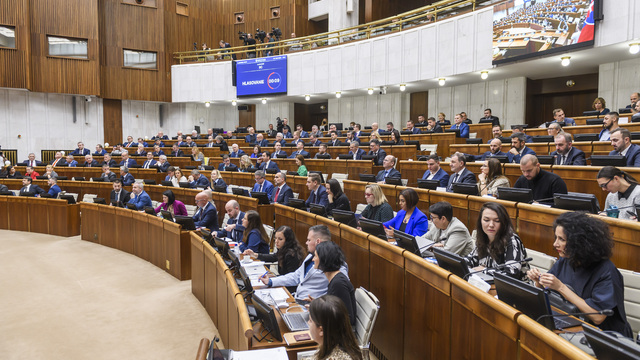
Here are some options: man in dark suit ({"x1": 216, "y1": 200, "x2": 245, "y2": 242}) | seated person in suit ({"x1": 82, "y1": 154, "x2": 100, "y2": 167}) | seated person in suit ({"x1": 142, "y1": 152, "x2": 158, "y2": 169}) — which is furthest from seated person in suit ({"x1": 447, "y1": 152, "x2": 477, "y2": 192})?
seated person in suit ({"x1": 82, "y1": 154, "x2": 100, "y2": 167})

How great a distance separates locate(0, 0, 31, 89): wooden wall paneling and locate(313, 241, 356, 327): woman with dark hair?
48.2 ft

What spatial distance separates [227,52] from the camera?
1570 centimetres

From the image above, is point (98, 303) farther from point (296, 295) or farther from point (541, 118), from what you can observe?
point (541, 118)

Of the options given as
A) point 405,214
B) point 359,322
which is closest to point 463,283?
point 359,322

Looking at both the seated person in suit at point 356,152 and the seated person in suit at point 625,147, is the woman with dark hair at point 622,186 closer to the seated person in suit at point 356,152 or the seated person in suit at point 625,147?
the seated person in suit at point 625,147

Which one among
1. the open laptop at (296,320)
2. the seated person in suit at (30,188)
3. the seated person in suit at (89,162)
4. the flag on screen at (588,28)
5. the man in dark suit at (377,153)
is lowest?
the open laptop at (296,320)

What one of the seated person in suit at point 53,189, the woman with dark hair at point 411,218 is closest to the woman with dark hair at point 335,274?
the woman with dark hair at point 411,218

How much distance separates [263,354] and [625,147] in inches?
180

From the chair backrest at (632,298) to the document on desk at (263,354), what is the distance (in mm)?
1857

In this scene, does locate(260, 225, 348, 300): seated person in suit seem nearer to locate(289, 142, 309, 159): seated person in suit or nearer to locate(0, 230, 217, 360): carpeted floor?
locate(0, 230, 217, 360): carpeted floor

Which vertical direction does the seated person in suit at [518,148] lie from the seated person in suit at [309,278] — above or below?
above

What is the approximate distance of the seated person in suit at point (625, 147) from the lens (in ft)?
15.0

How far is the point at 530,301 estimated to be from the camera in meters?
1.89

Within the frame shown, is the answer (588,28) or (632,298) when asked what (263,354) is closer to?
(632,298)
